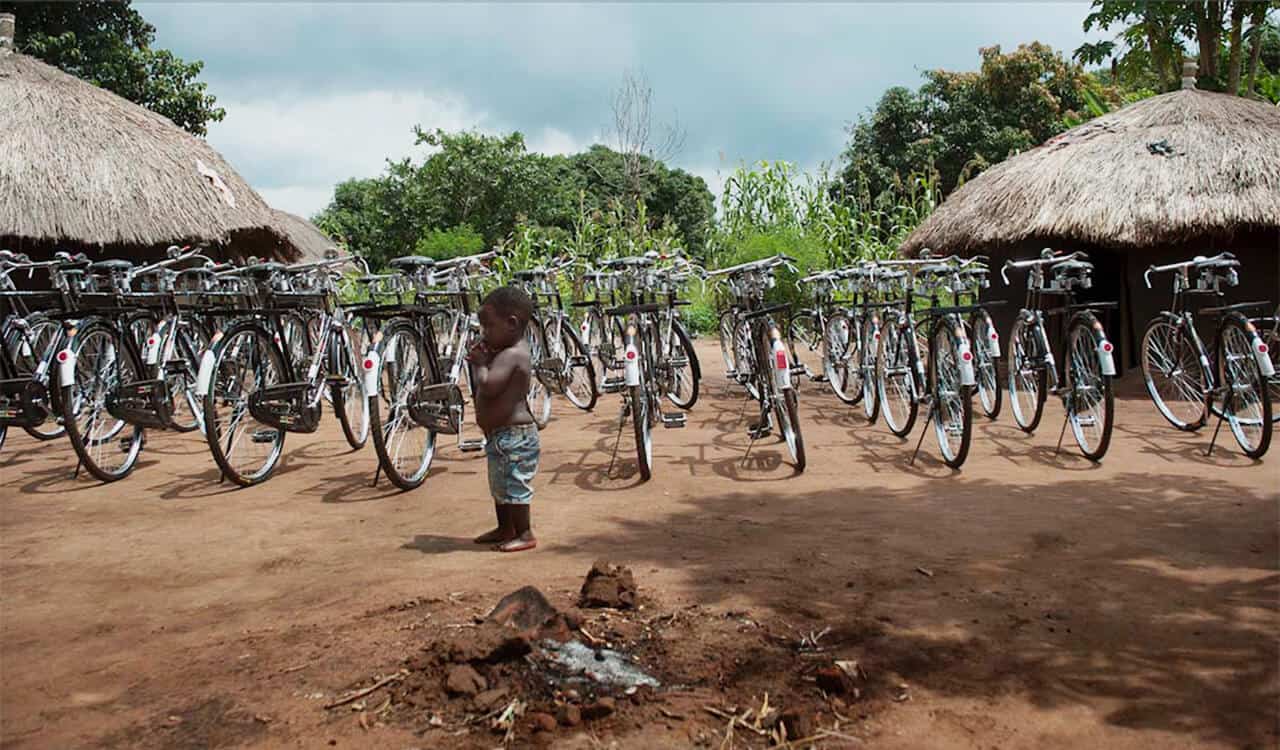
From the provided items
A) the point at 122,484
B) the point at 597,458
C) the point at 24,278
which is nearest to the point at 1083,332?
the point at 597,458

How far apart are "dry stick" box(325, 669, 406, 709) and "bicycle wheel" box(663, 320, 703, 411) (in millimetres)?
4280

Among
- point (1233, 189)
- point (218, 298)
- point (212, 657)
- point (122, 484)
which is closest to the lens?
point (212, 657)

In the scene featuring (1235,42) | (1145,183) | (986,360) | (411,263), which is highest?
(1235,42)

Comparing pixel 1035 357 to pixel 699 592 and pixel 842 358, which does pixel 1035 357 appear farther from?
pixel 699 592

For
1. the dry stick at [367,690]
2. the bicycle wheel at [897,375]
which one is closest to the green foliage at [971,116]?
the bicycle wheel at [897,375]

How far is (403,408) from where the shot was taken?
5258 mm

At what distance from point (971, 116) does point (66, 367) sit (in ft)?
72.7

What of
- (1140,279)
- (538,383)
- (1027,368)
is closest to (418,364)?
(538,383)

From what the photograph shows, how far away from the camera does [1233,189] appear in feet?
29.0

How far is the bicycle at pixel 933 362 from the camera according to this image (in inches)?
225

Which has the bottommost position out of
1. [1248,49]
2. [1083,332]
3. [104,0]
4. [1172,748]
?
[1172,748]

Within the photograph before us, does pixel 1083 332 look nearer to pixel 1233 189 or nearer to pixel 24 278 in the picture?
pixel 1233 189

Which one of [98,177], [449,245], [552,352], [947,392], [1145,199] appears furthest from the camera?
[449,245]

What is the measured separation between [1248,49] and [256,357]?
21.4 m
